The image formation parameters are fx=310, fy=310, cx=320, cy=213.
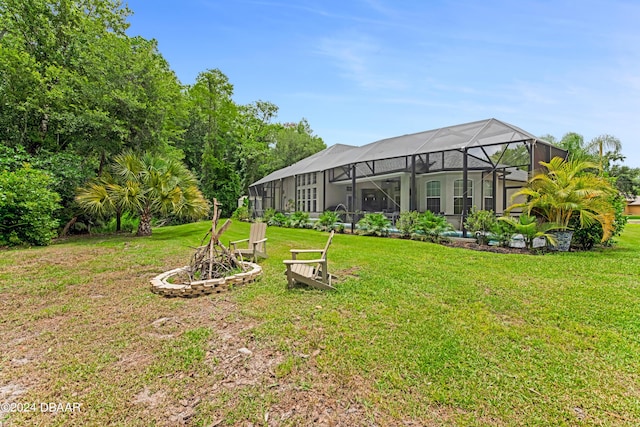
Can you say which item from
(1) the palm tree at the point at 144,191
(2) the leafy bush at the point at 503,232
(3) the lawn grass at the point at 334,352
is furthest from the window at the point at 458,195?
(1) the palm tree at the point at 144,191

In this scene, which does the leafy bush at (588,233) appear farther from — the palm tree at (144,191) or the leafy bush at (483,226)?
the palm tree at (144,191)

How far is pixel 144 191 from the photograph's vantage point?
1281 cm

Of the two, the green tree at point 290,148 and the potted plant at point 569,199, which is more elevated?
the green tree at point 290,148

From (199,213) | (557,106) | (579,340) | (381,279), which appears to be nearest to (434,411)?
(579,340)

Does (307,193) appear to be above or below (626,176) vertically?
below

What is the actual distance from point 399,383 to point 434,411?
0.37 metres

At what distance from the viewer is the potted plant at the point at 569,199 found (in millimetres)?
8680

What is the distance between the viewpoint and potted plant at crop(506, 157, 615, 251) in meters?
8.68

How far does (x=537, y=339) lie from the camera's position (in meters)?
3.41

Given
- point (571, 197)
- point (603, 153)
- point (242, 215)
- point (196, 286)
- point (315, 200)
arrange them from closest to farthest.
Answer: point (196, 286), point (571, 197), point (315, 200), point (603, 153), point (242, 215)

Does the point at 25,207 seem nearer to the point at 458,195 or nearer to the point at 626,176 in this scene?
the point at 458,195

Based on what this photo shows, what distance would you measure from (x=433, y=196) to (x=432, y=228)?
5847 millimetres

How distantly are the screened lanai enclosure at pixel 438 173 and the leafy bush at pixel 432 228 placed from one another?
852mm

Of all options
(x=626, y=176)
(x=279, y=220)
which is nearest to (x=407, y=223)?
(x=279, y=220)
